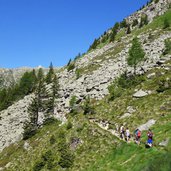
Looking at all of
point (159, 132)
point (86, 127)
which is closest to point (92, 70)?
point (86, 127)

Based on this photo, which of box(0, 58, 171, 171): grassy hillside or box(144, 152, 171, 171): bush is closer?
box(144, 152, 171, 171): bush

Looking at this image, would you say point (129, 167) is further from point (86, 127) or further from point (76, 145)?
point (86, 127)

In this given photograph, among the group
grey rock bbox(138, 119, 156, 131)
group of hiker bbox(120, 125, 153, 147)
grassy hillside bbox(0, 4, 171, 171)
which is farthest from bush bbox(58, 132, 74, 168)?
grey rock bbox(138, 119, 156, 131)

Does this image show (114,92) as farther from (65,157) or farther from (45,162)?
(65,157)

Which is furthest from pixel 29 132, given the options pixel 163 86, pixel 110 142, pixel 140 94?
pixel 110 142

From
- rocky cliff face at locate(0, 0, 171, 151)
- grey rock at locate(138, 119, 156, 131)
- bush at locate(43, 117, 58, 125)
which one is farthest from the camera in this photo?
rocky cliff face at locate(0, 0, 171, 151)

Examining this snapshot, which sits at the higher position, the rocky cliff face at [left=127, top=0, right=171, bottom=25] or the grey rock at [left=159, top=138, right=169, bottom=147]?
the rocky cliff face at [left=127, top=0, right=171, bottom=25]

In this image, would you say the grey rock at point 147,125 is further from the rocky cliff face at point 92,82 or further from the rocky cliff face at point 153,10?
the rocky cliff face at point 153,10

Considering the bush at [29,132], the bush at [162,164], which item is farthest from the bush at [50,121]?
the bush at [162,164]

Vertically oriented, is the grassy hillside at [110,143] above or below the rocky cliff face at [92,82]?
below

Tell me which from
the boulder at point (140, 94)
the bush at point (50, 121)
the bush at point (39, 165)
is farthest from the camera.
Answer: the bush at point (50, 121)

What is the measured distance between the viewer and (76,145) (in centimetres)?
4994

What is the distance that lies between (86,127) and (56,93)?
134ft

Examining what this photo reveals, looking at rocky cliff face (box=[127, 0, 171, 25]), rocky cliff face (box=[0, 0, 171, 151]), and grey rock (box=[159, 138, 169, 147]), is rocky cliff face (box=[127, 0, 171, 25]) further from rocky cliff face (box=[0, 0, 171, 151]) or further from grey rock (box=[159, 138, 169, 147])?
grey rock (box=[159, 138, 169, 147])
